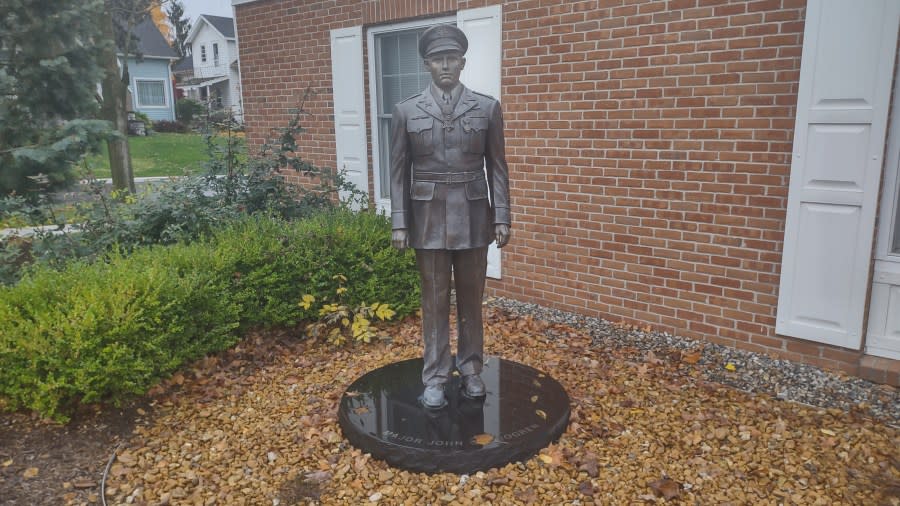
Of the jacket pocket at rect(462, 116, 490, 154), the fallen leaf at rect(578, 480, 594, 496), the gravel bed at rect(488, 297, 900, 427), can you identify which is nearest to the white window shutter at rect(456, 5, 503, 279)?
the gravel bed at rect(488, 297, 900, 427)

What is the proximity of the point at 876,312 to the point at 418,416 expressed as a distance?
3260mm

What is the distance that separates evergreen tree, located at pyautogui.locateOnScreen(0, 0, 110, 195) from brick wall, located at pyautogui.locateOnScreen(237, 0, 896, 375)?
12.0 ft

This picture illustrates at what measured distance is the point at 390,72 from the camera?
7375 millimetres

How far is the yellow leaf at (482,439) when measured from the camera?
337 centimetres

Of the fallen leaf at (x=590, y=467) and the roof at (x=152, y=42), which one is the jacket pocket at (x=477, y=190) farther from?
the roof at (x=152, y=42)

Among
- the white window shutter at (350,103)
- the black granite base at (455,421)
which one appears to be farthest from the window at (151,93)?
the black granite base at (455,421)

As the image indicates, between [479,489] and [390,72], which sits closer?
[479,489]

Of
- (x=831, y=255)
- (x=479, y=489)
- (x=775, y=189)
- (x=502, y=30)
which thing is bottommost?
(x=479, y=489)

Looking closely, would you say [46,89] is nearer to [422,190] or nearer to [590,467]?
[422,190]

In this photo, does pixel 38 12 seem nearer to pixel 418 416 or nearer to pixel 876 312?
pixel 418 416

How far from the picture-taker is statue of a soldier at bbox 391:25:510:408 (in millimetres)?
3395

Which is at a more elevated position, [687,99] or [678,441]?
[687,99]

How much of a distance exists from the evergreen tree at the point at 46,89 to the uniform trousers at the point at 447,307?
4492 millimetres

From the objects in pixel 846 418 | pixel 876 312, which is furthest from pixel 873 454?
pixel 876 312
